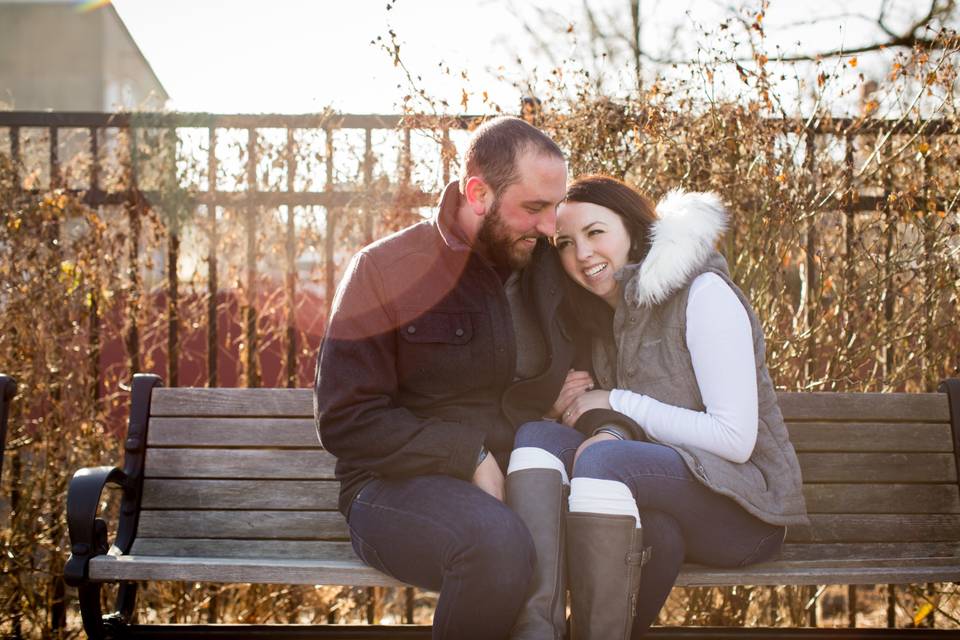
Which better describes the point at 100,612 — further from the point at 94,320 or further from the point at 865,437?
the point at 865,437

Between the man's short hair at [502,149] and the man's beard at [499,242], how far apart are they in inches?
3.0

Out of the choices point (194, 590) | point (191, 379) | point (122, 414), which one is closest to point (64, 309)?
point (122, 414)

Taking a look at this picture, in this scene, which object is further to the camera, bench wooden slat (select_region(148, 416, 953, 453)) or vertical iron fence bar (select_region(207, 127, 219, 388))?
vertical iron fence bar (select_region(207, 127, 219, 388))

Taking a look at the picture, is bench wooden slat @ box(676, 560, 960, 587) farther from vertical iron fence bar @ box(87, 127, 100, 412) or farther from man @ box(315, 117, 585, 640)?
vertical iron fence bar @ box(87, 127, 100, 412)

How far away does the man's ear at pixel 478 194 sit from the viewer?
2889 millimetres

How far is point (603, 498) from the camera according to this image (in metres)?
2.52

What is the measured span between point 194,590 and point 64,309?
1.39m

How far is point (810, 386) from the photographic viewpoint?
3975mm

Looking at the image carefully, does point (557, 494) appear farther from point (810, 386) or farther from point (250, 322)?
point (250, 322)

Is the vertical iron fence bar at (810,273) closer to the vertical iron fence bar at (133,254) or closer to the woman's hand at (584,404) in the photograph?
the woman's hand at (584,404)

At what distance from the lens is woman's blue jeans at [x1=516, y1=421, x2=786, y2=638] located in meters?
2.63

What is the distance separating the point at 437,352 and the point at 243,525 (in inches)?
42.2

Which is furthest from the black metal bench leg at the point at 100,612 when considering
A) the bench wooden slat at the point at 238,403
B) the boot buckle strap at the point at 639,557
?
the boot buckle strap at the point at 639,557

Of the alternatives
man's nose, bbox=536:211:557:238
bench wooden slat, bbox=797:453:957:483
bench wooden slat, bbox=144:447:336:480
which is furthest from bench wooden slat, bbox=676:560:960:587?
bench wooden slat, bbox=144:447:336:480
